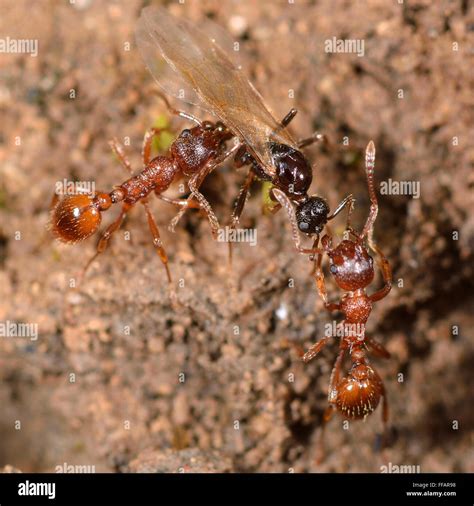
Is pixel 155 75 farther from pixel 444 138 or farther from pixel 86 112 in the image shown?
pixel 444 138

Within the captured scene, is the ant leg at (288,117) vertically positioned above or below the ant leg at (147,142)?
above

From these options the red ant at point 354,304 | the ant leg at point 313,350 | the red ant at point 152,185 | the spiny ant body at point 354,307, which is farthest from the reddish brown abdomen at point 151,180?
the ant leg at point 313,350

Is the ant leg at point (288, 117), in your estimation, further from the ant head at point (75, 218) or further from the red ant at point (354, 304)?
the ant head at point (75, 218)

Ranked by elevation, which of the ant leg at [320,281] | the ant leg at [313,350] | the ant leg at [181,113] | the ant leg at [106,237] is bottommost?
the ant leg at [313,350]

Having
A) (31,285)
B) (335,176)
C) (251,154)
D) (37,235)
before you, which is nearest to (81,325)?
(31,285)

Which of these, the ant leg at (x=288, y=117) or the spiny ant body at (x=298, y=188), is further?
the ant leg at (x=288, y=117)

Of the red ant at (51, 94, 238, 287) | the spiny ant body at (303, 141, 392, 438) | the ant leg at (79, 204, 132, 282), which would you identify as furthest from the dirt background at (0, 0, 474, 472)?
the spiny ant body at (303, 141, 392, 438)

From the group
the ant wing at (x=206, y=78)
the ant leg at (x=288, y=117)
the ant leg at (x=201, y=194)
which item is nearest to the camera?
the ant leg at (x=201, y=194)
